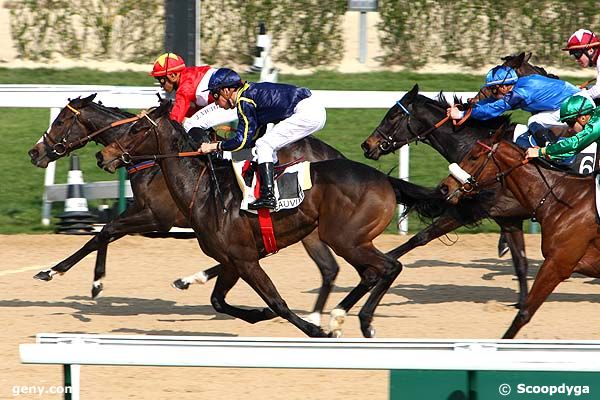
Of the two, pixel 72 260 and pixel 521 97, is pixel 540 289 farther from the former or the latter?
pixel 72 260

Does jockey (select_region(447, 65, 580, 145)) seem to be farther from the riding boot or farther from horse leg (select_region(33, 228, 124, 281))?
horse leg (select_region(33, 228, 124, 281))

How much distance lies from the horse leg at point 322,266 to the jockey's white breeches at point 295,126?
2.48ft

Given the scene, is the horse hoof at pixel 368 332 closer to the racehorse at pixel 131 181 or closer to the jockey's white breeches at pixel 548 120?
the racehorse at pixel 131 181

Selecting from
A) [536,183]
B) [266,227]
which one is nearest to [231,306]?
[266,227]

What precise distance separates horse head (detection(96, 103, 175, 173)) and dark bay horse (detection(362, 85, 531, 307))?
1.76 meters

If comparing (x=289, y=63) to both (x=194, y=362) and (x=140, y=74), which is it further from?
(x=194, y=362)

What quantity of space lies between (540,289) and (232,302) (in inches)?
97.8

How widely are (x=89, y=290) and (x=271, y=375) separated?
8.80 ft

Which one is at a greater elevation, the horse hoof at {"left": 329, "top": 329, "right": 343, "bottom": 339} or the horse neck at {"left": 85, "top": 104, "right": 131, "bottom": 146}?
the horse neck at {"left": 85, "top": 104, "right": 131, "bottom": 146}

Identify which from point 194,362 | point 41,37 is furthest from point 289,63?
point 194,362

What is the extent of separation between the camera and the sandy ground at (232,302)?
577cm

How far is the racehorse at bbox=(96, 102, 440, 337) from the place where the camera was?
6352mm

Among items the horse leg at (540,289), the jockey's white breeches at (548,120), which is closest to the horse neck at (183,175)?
the horse leg at (540,289)

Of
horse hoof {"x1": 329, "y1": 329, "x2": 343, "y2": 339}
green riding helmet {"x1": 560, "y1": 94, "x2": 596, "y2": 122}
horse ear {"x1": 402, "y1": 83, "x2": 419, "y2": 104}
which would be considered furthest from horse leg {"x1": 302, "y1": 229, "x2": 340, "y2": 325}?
green riding helmet {"x1": 560, "y1": 94, "x2": 596, "y2": 122}
